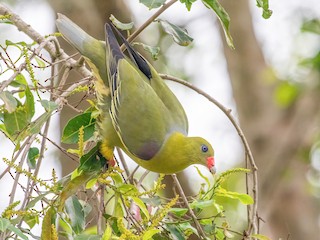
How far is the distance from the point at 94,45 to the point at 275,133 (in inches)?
137

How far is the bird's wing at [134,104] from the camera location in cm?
198

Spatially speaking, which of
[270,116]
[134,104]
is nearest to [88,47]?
[134,104]

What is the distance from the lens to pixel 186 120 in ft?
6.95

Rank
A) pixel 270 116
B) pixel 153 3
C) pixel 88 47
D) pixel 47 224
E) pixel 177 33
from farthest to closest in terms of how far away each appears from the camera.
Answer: pixel 270 116, pixel 88 47, pixel 177 33, pixel 153 3, pixel 47 224

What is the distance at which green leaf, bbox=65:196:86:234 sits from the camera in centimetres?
165

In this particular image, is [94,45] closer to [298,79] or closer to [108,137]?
[108,137]

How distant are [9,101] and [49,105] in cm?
9

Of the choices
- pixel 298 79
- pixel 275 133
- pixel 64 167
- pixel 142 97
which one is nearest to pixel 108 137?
pixel 142 97

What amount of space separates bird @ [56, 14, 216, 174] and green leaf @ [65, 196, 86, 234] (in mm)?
280

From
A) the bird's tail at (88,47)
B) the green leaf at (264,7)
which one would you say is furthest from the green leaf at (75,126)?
the green leaf at (264,7)

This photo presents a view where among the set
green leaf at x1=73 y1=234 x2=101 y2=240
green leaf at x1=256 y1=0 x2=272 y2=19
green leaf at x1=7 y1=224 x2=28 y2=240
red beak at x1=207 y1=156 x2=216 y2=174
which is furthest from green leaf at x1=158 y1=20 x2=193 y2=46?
green leaf at x1=7 y1=224 x2=28 y2=240

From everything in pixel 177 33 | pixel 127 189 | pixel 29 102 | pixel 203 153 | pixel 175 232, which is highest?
pixel 177 33

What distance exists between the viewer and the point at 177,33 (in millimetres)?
1865

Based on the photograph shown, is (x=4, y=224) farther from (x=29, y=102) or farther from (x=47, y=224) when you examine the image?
(x=29, y=102)
